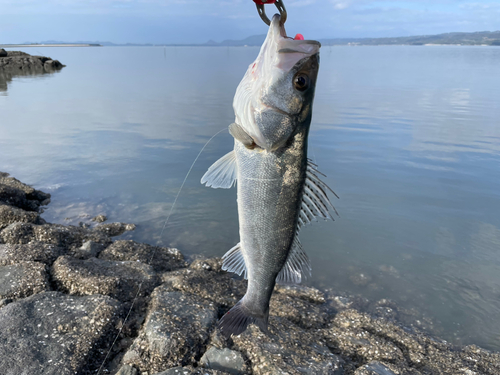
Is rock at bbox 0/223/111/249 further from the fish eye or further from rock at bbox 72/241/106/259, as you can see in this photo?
the fish eye

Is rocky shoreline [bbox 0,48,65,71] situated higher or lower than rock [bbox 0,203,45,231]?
higher

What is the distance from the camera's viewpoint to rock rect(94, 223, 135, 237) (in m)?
8.02

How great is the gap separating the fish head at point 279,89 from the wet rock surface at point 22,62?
60.9 m

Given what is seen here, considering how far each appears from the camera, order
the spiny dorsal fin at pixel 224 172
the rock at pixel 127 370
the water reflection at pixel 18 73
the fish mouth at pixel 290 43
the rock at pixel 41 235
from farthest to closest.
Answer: the water reflection at pixel 18 73, the rock at pixel 41 235, the rock at pixel 127 370, the spiny dorsal fin at pixel 224 172, the fish mouth at pixel 290 43

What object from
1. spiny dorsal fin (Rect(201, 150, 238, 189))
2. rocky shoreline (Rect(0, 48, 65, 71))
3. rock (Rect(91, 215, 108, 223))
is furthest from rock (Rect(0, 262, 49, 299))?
rocky shoreline (Rect(0, 48, 65, 71))

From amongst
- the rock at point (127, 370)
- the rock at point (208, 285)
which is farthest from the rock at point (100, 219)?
the rock at point (127, 370)

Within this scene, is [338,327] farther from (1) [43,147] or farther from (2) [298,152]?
(1) [43,147]

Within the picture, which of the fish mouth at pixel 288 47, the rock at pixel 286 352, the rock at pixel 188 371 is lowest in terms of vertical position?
the rock at pixel 286 352

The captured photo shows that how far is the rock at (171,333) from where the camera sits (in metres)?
3.74

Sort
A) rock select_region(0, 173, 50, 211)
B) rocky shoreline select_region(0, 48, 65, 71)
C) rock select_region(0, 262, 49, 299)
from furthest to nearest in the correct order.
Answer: rocky shoreline select_region(0, 48, 65, 71)
rock select_region(0, 173, 50, 211)
rock select_region(0, 262, 49, 299)

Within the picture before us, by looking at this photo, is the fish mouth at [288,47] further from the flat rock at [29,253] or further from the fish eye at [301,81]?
the flat rock at [29,253]

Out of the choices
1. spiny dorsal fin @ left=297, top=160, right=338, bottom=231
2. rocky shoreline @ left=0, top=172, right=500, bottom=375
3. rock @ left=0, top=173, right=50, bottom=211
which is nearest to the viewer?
spiny dorsal fin @ left=297, top=160, right=338, bottom=231

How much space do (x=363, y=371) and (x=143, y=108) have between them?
72.0 ft

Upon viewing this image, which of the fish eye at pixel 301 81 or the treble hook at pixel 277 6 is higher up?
the treble hook at pixel 277 6
